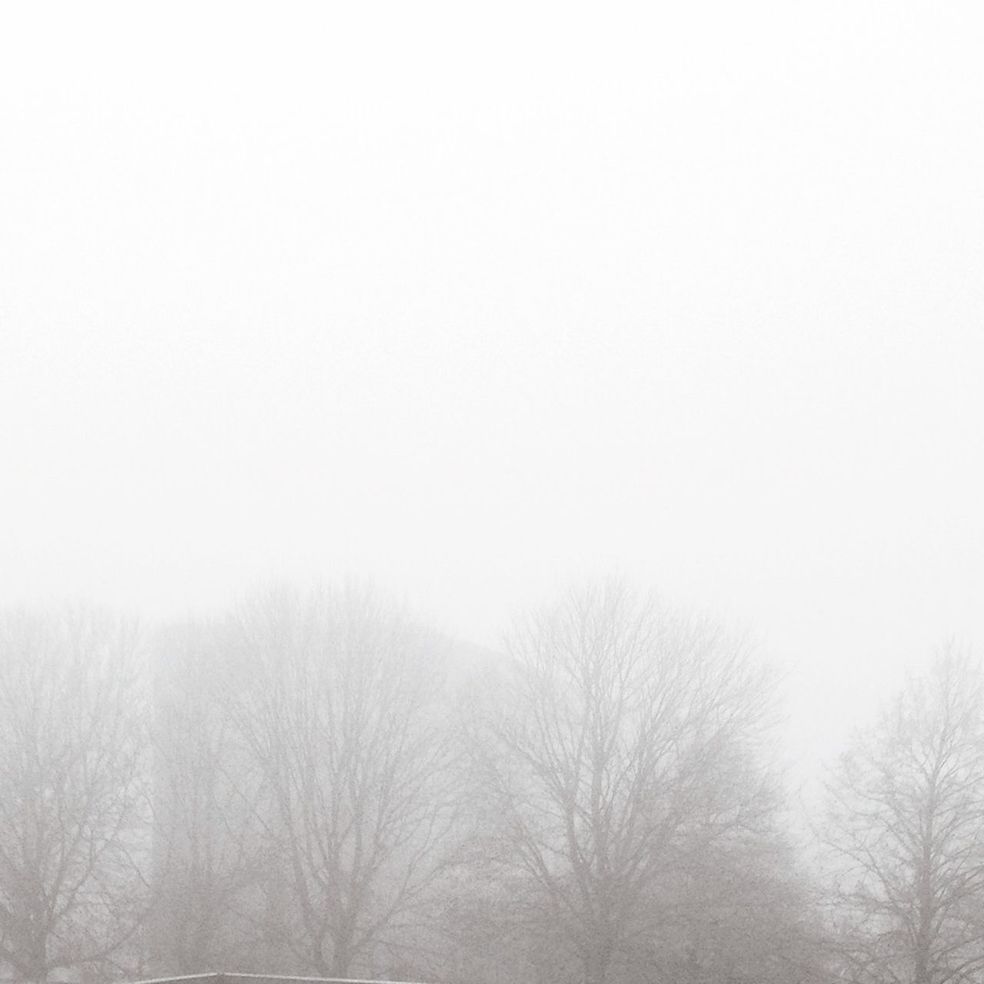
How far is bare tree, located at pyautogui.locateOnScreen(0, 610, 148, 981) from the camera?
36125 millimetres

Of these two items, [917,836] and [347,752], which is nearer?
[917,836]

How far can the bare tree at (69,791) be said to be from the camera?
1422 inches

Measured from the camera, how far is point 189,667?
41.9 metres

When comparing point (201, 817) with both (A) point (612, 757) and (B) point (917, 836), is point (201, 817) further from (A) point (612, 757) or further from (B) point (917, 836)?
(B) point (917, 836)

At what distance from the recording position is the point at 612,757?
36.7 meters

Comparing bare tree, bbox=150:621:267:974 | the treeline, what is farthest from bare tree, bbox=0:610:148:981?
bare tree, bbox=150:621:267:974

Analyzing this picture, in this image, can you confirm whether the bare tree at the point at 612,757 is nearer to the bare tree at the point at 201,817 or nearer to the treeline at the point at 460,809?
the treeline at the point at 460,809

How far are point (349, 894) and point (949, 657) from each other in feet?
64.4

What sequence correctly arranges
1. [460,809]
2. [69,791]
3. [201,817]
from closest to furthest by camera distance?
1. [460,809]
2. [69,791]
3. [201,817]

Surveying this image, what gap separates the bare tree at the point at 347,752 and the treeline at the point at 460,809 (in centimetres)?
10

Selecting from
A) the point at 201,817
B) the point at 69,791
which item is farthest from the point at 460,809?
the point at 69,791

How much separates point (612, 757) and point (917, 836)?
884 cm

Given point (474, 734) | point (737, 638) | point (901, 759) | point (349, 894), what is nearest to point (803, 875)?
point (901, 759)

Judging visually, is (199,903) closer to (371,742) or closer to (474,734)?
(371,742)
